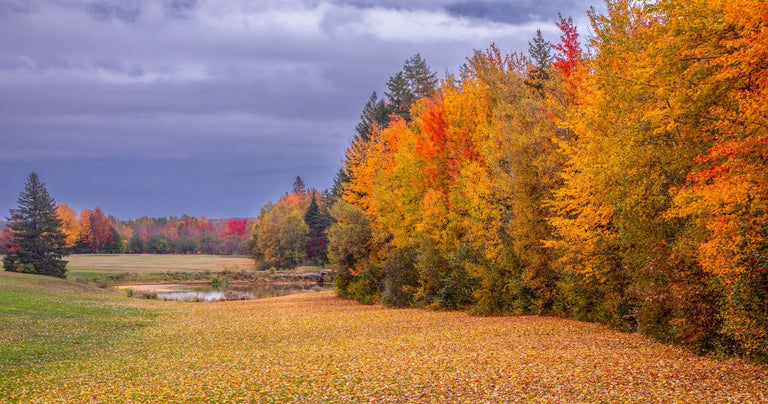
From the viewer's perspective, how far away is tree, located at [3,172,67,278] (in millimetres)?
A: 53938

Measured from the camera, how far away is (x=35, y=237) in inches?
2153

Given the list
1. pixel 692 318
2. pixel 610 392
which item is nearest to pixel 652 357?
pixel 692 318

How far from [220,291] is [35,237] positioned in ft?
63.1

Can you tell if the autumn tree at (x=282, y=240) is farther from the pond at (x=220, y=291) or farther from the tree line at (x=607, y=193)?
the tree line at (x=607, y=193)

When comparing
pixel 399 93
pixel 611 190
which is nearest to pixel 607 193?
pixel 611 190

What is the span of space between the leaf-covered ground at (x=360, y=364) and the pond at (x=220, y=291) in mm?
25321

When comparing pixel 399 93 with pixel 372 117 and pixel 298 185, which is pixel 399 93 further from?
pixel 298 185

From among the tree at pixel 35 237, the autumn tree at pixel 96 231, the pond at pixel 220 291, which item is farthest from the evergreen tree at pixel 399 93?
the autumn tree at pixel 96 231

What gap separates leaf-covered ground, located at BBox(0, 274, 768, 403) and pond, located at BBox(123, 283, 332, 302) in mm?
25321

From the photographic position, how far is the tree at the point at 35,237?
2124 inches

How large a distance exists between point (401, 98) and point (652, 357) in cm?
5272

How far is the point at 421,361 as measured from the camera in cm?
1403

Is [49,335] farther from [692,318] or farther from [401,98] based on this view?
[401,98]

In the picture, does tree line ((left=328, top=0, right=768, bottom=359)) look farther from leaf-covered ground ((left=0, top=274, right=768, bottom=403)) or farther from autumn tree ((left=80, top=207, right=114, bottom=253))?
autumn tree ((left=80, top=207, right=114, bottom=253))
